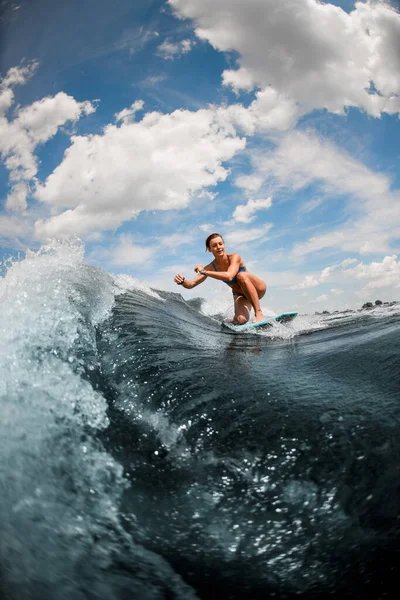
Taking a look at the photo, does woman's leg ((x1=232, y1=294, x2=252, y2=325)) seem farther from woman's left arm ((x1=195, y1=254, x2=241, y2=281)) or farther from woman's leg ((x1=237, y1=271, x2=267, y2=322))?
woman's left arm ((x1=195, y1=254, x2=241, y2=281))

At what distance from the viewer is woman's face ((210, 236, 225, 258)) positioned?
845 centimetres

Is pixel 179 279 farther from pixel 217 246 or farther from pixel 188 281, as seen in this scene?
pixel 217 246

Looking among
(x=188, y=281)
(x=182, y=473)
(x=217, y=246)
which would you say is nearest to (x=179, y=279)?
(x=188, y=281)

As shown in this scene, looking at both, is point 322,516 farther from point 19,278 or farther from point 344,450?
point 19,278

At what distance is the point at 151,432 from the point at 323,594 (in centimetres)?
145

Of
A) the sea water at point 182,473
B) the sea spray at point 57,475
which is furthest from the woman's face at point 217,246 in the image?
the sea spray at point 57,475

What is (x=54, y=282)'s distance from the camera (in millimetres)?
4184

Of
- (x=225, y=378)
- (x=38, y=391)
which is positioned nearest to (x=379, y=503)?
(x=225, y=378)

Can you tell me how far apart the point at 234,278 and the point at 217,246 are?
3.67 ft

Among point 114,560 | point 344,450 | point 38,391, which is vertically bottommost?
point 114,560

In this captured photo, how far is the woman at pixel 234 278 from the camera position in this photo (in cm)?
804

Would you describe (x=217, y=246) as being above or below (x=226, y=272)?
above

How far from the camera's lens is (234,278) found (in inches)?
362

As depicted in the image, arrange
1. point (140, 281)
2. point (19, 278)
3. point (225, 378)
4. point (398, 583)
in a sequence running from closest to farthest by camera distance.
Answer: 1. point (398, 583)
2. point (225, 378)
3. point (19, 278)
4. point (140, 281)
